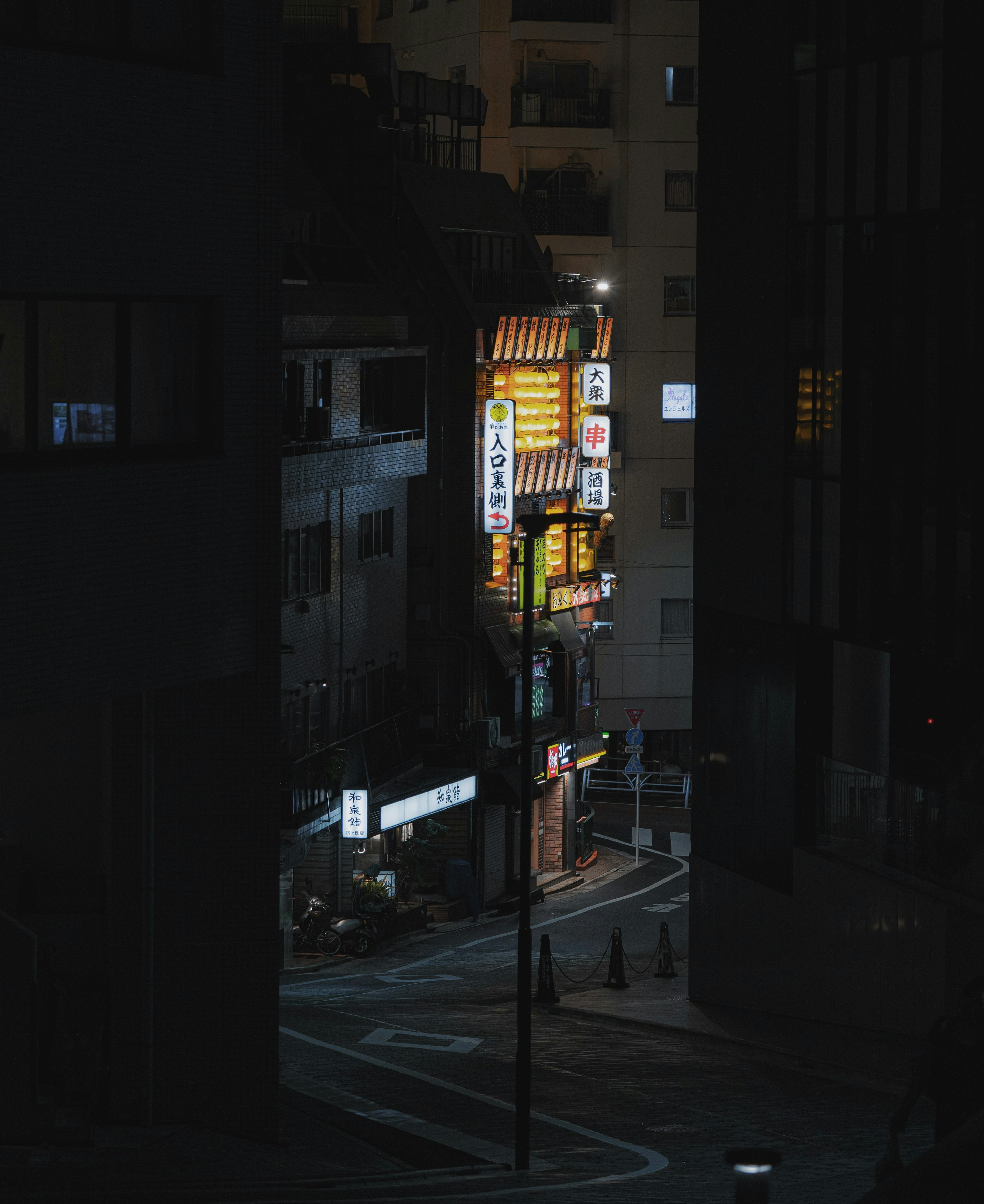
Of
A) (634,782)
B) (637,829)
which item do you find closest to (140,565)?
(637,829)

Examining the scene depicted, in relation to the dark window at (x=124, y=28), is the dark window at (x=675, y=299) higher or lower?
higher

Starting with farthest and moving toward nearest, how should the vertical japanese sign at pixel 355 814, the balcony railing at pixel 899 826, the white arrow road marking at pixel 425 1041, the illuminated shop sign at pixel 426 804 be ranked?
1. the illuminated shop sign at pixel 426 804
2. the vertical japanese sign at pixel 355 814
3. the white arrow road marking at pixel 425 1041
4. the balcony railing at pixel 899 826

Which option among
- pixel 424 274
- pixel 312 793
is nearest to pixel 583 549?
pixel 424 274

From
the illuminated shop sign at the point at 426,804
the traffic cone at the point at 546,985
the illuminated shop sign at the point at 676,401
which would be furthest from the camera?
the illuminated shop sign at the point at 676,401

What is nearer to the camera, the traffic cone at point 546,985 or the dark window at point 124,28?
the dark window at point 124,28

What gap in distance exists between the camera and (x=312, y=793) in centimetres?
3512

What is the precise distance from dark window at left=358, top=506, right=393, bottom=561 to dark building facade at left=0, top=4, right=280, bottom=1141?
2034 centimetres

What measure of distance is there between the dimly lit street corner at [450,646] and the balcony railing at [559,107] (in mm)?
4639

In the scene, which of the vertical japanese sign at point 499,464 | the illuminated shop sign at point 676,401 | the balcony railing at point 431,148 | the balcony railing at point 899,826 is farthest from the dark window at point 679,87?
the balcony railing at point 899,826

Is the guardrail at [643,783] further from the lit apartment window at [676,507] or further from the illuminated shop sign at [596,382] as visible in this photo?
the illuminated shop sign at [596,382]

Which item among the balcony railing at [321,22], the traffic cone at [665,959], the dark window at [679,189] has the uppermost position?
the balcony railing at [321,22]

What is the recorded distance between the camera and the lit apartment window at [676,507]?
180 ft

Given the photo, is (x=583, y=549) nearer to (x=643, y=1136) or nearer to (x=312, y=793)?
(x=312, y=793)

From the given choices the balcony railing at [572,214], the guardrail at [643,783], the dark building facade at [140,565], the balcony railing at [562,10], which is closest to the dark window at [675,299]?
the balcony railing at [572,214]
